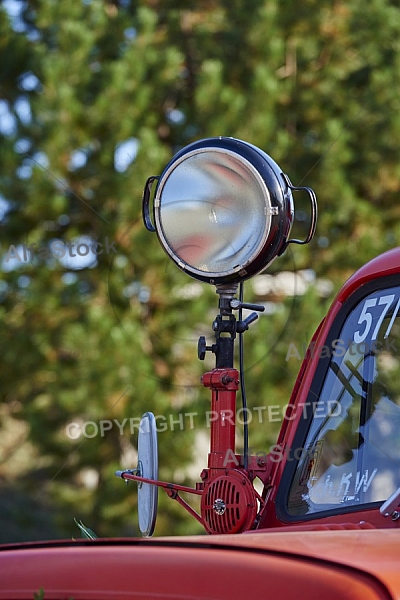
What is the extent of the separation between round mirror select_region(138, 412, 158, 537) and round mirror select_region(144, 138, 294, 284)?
1.26 feet

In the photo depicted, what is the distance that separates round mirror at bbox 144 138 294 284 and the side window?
27 centimetres

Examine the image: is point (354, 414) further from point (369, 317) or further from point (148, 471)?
point (148, 471)

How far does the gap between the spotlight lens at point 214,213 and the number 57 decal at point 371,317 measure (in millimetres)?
298

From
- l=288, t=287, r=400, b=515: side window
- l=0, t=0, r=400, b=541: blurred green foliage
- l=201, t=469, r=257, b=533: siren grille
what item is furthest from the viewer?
l=0, t=0, r=400, b=541: blurred green foliage

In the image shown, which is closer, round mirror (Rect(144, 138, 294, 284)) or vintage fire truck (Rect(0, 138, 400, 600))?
vintage fire truck (Rect(0, 138, 400, 600))

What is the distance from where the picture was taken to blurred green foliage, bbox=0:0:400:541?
9.25 metres

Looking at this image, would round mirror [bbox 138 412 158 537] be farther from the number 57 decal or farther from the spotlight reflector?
the number 57 decal

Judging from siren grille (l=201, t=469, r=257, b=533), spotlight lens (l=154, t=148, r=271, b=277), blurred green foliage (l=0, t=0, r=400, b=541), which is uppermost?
blurred green foliage (l=0, t=0, r=400, b=541)

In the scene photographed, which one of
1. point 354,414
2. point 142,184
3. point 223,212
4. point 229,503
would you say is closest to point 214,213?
point 223,212

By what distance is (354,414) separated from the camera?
Answer: 2.29 metres

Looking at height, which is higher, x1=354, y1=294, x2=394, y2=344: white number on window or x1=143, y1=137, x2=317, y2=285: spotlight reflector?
x1=143, y1=137, x2=317, y2=285: spotlight reflector

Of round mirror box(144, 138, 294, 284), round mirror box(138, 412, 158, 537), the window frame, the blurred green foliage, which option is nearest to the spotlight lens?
round mirror box(144, 138, 294, 284)

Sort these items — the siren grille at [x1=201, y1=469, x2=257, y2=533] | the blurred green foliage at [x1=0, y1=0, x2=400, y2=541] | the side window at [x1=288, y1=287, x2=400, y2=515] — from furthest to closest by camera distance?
the blurred green foliage at [x1=0, y1=0, x2=400, y2=541] → the siren grille at [x1=201, y1=469, x2=257, y2=533] → the side window at [x1=288, y1=287, x2=400, y2=515]

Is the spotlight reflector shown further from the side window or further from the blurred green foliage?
the blurred green foliage
